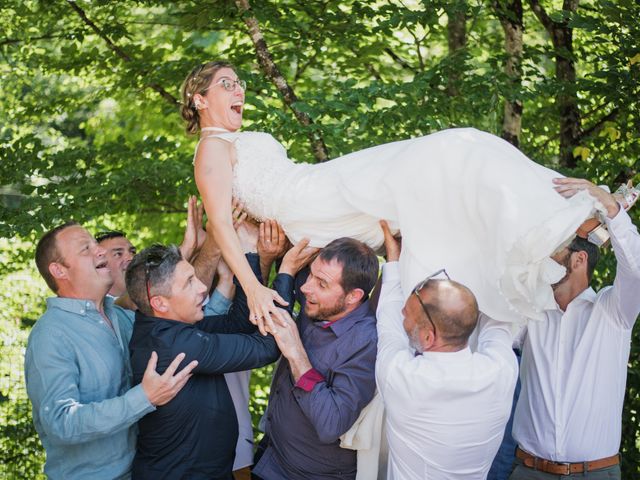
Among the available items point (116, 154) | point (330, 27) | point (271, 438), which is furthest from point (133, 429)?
point (330, 27)

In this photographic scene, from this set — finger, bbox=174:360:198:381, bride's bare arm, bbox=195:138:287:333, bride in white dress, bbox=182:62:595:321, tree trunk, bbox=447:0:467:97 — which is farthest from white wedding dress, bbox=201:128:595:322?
tree trunk, bbox=447:0:467:97

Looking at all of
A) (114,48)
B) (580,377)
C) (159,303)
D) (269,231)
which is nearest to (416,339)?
(580,377)

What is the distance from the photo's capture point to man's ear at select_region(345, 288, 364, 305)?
11.5 feet

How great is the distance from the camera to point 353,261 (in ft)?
11.5

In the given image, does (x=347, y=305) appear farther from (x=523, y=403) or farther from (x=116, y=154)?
(x=116, y=154)

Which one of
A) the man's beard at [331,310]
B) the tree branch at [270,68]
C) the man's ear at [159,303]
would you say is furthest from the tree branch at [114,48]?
the man's beard at [331,310]

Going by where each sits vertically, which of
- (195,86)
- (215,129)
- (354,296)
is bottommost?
(354,296)

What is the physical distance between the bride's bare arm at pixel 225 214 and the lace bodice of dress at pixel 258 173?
6 centimetres

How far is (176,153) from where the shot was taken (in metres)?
6.26

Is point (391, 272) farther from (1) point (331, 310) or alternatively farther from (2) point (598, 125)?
(2) point (598, 125)

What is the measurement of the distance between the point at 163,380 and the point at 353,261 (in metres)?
0.99

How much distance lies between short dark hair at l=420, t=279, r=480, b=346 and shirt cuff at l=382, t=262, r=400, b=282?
0.39 metres

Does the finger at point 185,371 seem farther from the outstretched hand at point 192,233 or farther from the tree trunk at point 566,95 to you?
the tree trunk at point 566,95

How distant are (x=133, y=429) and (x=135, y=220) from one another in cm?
326
